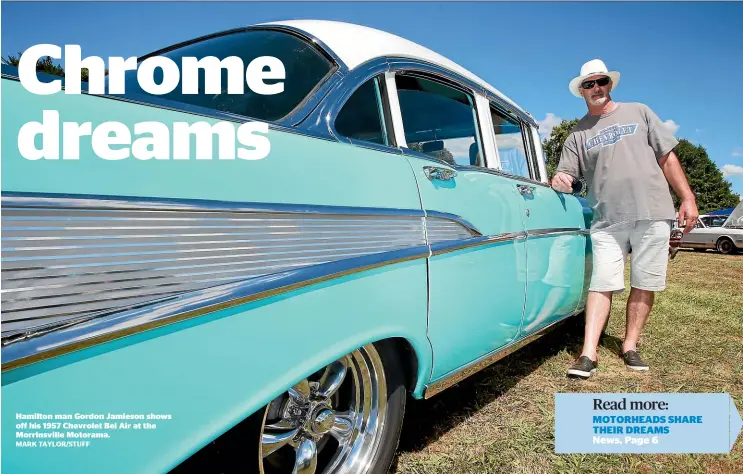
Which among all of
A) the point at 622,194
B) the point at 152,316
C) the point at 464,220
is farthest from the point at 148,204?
the point at 622,194

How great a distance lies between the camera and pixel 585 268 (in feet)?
11.9

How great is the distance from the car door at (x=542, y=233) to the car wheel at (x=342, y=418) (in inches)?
43.9

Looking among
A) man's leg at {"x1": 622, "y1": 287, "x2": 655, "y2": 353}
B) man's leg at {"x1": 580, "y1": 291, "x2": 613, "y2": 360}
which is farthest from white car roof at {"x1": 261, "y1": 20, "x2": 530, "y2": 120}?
man's leg at {"x1": 622, "y1": 287, "x2": 655, "y2": 353}

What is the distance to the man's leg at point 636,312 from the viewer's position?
139 inches

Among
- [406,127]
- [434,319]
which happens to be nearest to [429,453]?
[434,319]

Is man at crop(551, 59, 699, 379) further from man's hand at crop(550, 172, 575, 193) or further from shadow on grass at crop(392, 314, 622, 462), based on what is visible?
shadow on grass at crop(392, 314, 622, 462)

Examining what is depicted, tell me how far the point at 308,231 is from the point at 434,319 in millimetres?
707

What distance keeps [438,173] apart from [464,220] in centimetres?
25

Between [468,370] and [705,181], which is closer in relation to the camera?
[468,370]

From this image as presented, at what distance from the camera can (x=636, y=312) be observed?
3.55 m

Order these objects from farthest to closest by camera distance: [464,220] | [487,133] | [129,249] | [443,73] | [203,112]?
[487,133]
[443,73]
[464,220]
[203,112]
[129,249]

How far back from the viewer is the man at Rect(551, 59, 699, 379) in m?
3.31

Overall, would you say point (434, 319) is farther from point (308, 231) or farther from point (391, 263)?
point (308, 231)

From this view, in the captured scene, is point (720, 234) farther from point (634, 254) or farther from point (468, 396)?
point (468, 396)
